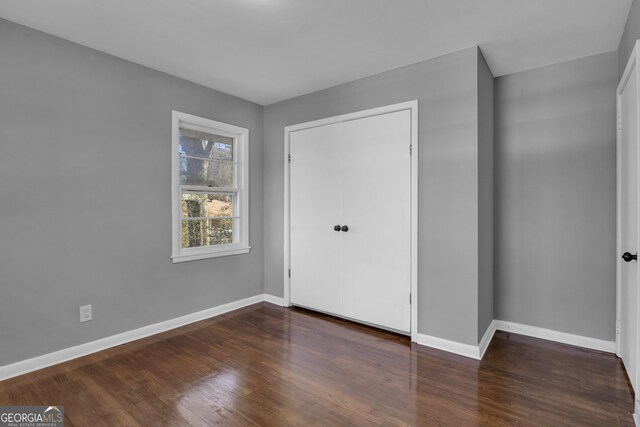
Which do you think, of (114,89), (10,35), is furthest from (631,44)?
(10,35)

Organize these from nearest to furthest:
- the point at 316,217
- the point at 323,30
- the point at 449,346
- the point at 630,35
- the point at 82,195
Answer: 1. the point at 630,35
2. the point at 323,30
3. the point at 82,195
4. the point at 449,346
5. the point at 316,217

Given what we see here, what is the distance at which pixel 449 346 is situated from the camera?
2.84 m

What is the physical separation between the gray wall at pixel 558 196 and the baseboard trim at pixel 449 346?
32.1 inches

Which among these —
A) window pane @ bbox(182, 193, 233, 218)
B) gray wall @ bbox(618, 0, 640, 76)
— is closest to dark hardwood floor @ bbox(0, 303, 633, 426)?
window pane @ bbox(182, 193, 233, 218)

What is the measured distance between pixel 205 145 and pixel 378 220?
2.05 m

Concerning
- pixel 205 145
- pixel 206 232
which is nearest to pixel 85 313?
pixel 206 232

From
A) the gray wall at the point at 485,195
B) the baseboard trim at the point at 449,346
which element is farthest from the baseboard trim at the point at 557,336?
the baseboard trim at the point at 449,346

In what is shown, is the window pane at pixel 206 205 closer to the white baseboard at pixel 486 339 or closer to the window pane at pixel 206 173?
the window pane at pixel 206 173

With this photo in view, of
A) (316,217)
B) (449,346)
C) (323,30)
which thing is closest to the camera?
(323,30)

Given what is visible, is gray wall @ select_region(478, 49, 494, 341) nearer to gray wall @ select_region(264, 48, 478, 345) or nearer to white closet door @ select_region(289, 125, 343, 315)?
gray wall @ select_region(264, 48, 478, 345)

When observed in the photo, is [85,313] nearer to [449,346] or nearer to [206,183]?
[206,183]

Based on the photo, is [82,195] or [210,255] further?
[210,255]

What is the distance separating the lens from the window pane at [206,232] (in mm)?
3561

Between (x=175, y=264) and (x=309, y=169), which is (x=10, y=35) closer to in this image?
(x=175, y=264)
